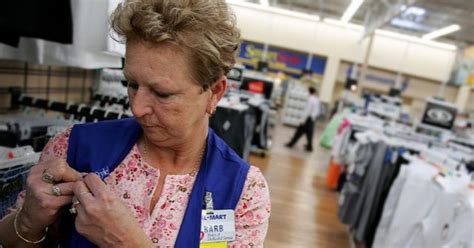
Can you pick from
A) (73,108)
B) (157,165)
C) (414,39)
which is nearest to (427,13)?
(414,39)

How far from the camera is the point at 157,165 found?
1025 mm

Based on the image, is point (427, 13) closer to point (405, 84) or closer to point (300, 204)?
point (405, 84)

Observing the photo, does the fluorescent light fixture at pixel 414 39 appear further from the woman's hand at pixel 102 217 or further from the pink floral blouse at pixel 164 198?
the woman's hand at pixel 102 217

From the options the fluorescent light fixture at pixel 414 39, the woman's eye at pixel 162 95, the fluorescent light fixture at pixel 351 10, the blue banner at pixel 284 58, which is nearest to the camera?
the woman's eye at pixel 162 95

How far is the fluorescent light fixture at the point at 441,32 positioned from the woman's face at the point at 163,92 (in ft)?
46.8

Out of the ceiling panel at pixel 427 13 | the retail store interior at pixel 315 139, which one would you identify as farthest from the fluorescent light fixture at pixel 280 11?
the retail store interior at pixel 315 139

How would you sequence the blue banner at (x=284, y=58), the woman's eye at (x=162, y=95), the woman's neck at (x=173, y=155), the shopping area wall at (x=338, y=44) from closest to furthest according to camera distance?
the woman's eye at (x=162, y=95)
the woman's neck at (x=173, y=155)
the shopping area wall at (x=338, y=44)
the blue banner at (x=284, y=58)

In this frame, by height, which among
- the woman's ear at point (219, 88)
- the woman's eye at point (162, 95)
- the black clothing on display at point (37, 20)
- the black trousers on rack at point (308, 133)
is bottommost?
the black trousers on rack at point (308, 133)

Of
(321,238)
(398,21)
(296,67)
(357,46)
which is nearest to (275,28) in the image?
(296,67)

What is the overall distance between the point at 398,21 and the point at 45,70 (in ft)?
46.8

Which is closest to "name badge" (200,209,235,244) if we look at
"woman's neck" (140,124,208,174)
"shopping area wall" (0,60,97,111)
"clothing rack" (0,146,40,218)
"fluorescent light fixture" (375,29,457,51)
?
"woman's neck" (140,124,208,174)

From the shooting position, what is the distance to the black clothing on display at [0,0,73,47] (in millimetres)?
1028

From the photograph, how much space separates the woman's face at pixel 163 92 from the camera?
0.84 metres

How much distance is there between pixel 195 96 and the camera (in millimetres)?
912
